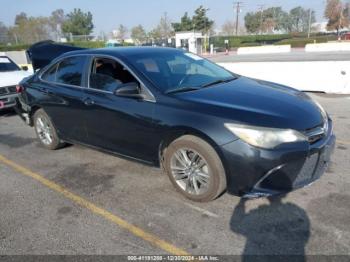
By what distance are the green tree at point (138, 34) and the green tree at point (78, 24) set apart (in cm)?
1072

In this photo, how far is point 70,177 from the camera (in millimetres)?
4656

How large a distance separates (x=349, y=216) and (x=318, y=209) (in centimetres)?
28

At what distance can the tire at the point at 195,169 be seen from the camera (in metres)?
3.46

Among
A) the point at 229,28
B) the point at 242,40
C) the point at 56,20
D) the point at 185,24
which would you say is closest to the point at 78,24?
the point at 56,20

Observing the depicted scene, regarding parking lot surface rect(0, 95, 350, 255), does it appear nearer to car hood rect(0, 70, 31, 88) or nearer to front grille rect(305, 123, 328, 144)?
front grille rect(305, 123, 328, 144)

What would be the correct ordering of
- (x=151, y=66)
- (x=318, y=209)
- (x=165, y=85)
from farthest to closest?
(x=151, y=66) < (x=165, y=85) < (x=318, y=209)

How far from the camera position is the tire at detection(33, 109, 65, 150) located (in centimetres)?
555

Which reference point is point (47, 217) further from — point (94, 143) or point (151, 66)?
point (151, 66)

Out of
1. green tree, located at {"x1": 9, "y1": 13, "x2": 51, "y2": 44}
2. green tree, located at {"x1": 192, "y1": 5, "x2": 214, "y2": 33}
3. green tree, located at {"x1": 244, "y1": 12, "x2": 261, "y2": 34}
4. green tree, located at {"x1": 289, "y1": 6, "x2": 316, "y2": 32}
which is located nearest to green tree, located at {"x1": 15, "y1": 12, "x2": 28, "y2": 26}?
green tree, located at {"x1": 9, "y1": 13, "x2": 51, "y2": 44}

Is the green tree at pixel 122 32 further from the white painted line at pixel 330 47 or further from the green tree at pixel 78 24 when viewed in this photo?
the white painted line at pixel 330 47

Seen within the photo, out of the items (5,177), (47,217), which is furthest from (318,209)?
(5,177)

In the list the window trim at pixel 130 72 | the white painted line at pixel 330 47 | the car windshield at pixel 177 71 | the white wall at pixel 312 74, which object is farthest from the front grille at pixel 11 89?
the white painted line at pixel 330 47

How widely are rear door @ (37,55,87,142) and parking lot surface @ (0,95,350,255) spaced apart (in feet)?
1.99

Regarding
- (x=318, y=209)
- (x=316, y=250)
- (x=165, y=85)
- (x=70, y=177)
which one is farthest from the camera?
(x=70, y=177)
